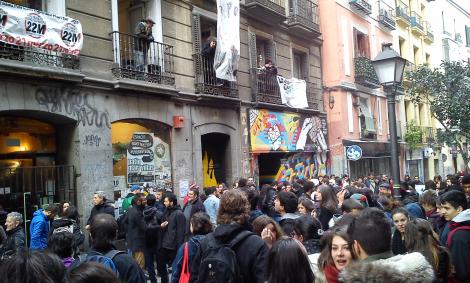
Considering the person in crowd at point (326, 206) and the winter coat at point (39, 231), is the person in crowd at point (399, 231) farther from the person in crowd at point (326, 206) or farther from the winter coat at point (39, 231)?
the winter coat at point (39, 231)

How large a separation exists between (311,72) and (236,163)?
6891mm

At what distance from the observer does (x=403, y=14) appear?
27.5 meters

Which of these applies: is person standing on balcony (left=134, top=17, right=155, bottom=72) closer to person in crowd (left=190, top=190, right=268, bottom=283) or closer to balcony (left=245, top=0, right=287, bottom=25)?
balcony (left=245, top=0, right=287, bottom=25)

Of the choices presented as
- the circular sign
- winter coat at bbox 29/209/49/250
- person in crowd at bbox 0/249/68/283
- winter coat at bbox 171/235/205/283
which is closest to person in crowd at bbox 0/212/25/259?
winter coat at bbox 29/209/49/250

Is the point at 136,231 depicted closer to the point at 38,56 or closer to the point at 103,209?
the point at 103,209

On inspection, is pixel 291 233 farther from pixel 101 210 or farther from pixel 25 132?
pixel 25 132

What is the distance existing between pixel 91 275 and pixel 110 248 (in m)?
1.66

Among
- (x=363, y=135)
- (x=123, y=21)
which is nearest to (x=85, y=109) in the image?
(x=123, y=21)

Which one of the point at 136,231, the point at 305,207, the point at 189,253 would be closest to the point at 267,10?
the point at 136,231

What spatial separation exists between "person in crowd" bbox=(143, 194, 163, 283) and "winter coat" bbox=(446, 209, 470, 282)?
18.6 feet

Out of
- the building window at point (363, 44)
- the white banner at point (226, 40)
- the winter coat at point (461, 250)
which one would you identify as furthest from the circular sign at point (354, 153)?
the winter coat at point (461, 250)

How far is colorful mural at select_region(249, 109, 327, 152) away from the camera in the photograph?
15.8 m

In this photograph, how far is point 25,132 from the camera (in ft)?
34.4

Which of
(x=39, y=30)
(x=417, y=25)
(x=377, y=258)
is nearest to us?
(x=377, y=258)
